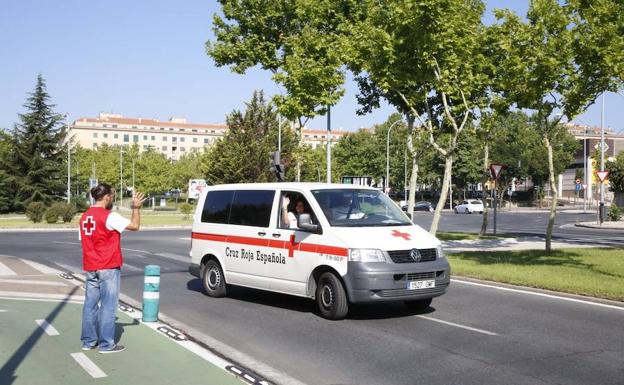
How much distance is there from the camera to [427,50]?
696 inches

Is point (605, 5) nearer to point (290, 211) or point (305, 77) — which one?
point (290, 211)

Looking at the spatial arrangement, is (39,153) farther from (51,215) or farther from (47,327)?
(47,327)

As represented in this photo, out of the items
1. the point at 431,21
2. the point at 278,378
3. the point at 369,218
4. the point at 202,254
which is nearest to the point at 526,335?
the point at 369,218

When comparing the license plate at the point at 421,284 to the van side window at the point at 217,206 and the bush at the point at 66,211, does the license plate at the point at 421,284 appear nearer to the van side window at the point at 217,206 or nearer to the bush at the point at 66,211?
the van side window at the point at 217,206

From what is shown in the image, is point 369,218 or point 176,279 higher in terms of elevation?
point 369,218

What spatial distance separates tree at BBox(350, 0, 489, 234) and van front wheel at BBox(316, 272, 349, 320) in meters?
9.62

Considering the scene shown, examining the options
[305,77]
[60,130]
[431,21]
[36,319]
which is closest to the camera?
[36,319]

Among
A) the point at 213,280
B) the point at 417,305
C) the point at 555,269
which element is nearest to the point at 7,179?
the point at 213,280

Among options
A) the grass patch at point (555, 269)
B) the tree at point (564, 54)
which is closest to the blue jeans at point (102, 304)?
the grass patch at point (555, 269)

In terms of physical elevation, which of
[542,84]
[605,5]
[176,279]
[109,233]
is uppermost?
[605,5]

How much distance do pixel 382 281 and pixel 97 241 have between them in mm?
3758

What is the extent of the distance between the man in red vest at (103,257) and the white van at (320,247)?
3.13 m

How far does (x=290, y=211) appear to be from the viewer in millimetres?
10367

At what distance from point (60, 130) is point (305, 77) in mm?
47218
